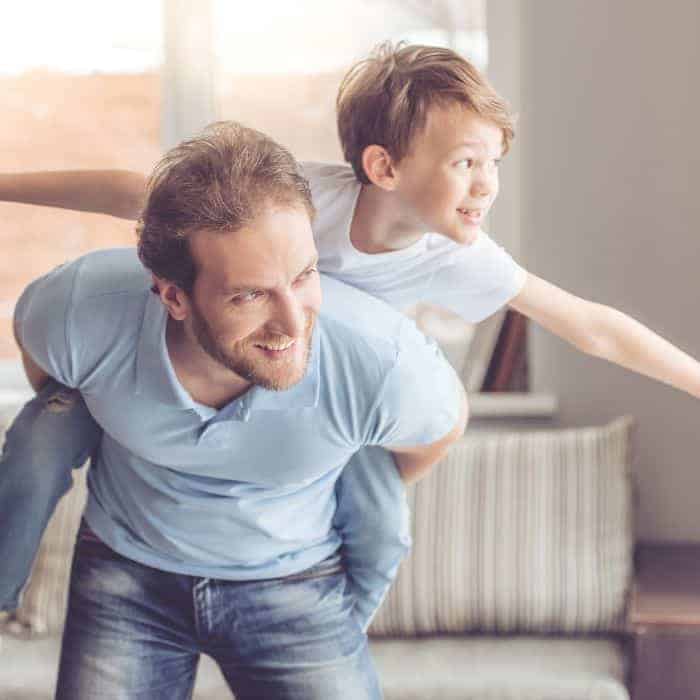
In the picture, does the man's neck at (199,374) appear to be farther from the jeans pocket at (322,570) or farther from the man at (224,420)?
the jeans pocket at (322,570)

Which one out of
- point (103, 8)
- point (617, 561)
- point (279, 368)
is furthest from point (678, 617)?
point (103, 8)

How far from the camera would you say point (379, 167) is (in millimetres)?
744

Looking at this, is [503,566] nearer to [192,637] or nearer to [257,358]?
[192,637]

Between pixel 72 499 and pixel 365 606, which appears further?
pixel 72 499

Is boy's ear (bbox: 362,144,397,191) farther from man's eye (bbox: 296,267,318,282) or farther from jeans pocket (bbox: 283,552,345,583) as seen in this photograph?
jeans pocket (bbox: 283,552,345,583)

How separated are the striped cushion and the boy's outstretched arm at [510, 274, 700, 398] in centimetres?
64

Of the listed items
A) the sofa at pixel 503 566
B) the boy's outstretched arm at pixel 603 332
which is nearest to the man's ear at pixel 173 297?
the boy's outstretched arm at pixel 603 332

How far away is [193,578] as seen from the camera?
2.88 ft

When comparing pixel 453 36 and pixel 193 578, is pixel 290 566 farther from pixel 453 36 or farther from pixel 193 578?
pixel 453 36

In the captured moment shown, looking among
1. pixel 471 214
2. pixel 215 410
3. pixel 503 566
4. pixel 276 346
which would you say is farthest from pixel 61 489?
pixel 503 566

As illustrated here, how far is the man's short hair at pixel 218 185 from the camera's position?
667 millimetres

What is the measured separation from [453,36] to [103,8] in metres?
0.45

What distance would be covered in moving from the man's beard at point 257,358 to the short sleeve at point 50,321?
9 centimetres

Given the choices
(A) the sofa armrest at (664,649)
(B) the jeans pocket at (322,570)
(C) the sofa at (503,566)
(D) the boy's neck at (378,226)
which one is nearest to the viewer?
(D) the boy's neck at (378,226)
